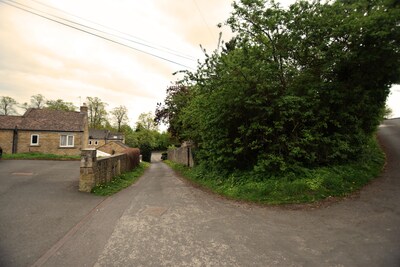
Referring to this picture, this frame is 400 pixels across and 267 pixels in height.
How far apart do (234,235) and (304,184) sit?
3.92m

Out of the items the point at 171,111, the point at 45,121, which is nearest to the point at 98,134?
the point at 45,121

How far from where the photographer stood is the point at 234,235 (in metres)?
4.93

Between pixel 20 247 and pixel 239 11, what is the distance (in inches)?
414

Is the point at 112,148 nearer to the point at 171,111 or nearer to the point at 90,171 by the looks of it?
the point at 171,111

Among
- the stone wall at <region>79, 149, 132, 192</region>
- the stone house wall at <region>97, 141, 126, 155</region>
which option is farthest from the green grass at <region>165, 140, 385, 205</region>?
the stone house wall at <region>97, 141, 126, 155</region>

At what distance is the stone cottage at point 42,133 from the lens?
23281 millimetres

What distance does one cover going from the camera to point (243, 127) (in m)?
8.81

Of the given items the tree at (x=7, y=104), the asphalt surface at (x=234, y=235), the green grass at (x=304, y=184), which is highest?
the tree at (x=7, y=104)

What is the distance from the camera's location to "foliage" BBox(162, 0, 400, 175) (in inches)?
313

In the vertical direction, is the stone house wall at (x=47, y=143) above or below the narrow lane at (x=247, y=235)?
above

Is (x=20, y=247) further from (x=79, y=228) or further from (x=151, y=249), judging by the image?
(x=151, y=249)

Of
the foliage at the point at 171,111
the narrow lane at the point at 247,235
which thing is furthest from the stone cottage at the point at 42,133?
the narrow lane at the point at 247,235

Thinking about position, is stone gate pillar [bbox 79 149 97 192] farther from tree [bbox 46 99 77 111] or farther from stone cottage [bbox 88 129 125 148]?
tree [bbox 46 99 77 111]

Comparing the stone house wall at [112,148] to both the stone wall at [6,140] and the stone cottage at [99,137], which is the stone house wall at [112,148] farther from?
the stone wall at [6,140]
